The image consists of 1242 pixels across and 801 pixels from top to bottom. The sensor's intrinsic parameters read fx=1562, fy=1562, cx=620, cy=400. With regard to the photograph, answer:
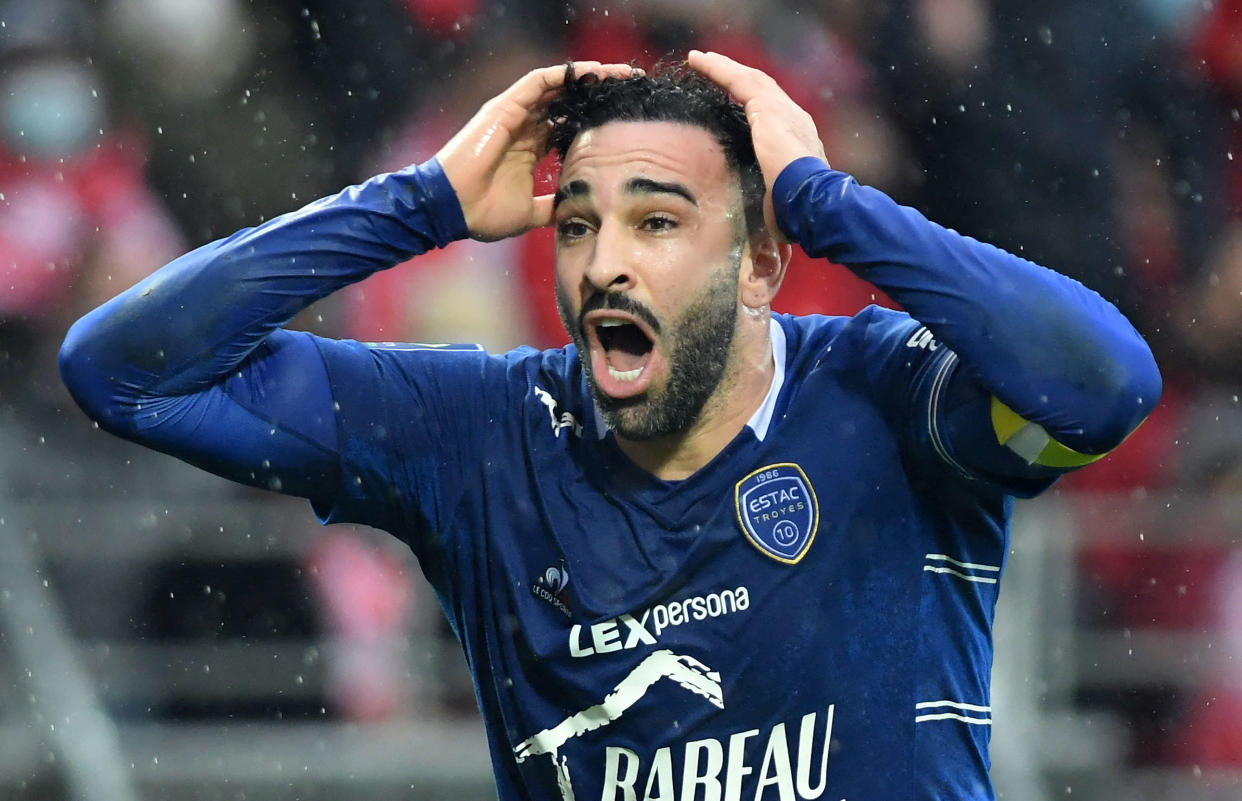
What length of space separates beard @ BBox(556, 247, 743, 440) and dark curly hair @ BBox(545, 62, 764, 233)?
7.6 inches

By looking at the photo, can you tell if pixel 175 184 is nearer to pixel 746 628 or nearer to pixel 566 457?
pixel 566 457

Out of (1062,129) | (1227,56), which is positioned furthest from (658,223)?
(1227,56)

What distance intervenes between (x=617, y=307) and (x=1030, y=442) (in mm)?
742

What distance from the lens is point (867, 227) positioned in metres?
2.45

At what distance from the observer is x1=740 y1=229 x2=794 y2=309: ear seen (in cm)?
287

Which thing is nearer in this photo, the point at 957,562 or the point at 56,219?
the point at 957,562

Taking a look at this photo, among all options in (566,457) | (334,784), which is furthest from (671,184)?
(334,784)

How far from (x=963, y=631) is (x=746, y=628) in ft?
1.22

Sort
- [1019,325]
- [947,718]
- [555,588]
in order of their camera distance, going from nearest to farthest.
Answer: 1. [1019,325]
2. [947,718]
3. [555,588]

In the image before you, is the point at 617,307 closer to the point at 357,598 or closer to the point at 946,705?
the point at 946,705

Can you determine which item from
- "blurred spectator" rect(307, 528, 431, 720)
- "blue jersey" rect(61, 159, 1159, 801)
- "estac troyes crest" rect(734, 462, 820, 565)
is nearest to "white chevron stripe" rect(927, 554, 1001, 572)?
"blue jersey" rect(61, 159, 1159, 801)

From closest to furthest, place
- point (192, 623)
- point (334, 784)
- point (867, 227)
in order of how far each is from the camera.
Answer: point (867, 227)
point (334, 784)
point (192, 623)

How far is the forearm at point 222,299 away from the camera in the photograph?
8.46ft

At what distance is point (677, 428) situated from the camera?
9.05 ft
